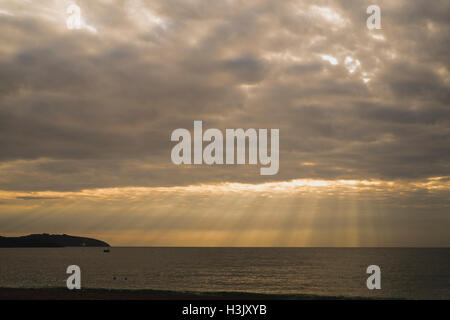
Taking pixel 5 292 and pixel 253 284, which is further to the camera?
pixel 253 284

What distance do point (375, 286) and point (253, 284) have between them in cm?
2383
